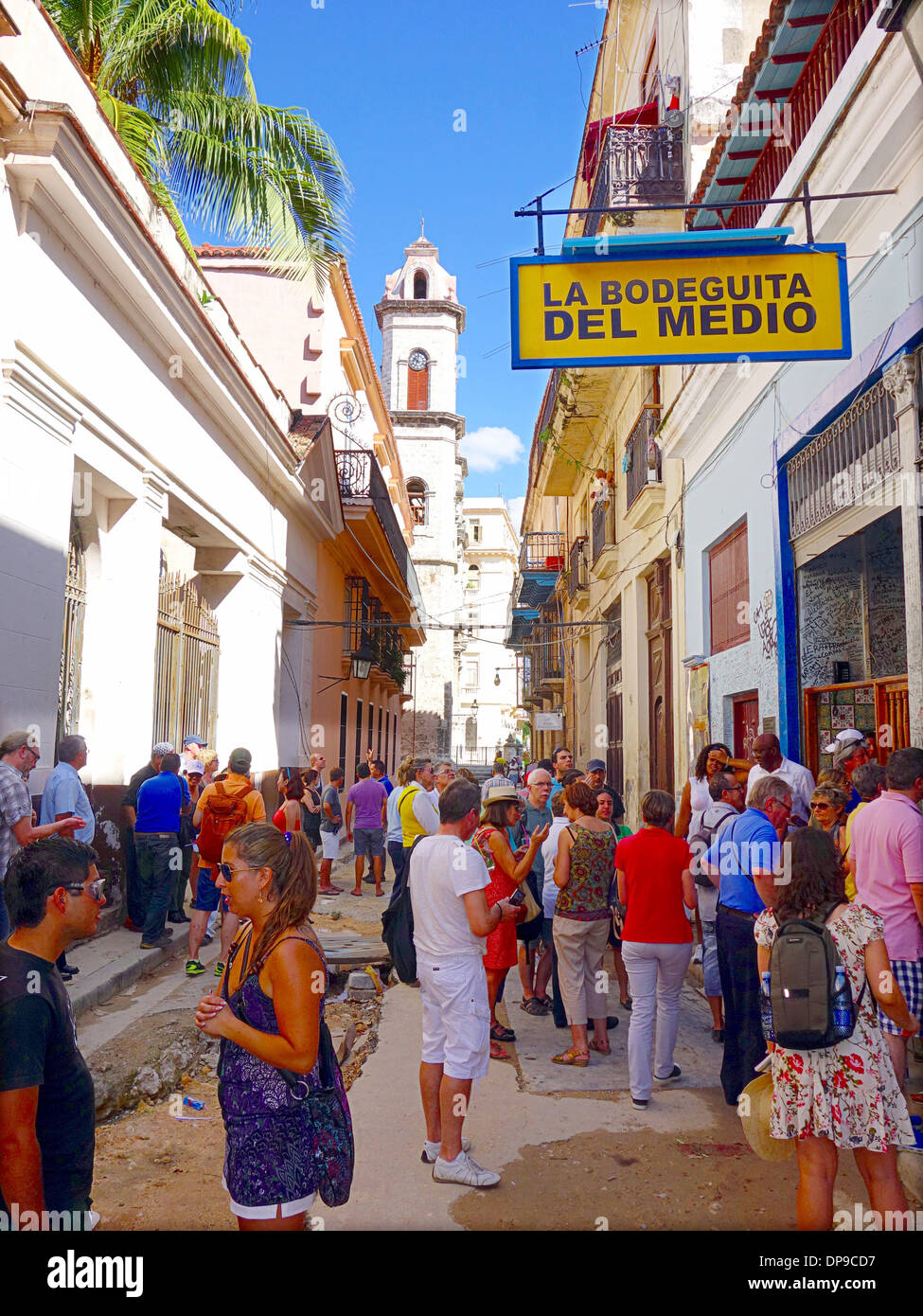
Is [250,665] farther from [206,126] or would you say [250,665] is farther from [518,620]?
[518,620]

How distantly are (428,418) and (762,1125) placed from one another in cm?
4048

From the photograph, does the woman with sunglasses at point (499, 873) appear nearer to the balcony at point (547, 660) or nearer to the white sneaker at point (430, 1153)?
the white sneaker at point (430, 1153)

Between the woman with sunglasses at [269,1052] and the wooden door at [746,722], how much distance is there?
6519 millimetres

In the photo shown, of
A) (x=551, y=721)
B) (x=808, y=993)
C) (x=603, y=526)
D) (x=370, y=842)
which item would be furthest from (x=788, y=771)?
(x=551, y=721)

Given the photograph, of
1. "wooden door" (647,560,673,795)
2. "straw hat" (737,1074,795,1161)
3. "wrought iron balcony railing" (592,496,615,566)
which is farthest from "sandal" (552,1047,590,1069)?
"wrought iron balcony railing" (592,496,615,566)

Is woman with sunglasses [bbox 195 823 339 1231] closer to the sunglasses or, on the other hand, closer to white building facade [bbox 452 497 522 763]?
the sunglasses

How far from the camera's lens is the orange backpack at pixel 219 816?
6953 millimetres

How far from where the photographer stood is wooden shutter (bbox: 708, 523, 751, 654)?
8.81 m

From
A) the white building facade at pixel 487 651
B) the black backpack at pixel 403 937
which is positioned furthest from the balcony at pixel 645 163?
the white building facade at pixel 487 651

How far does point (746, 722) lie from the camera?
889 cm

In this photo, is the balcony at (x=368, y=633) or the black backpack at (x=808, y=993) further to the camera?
the balcony at (x=368, y=633)

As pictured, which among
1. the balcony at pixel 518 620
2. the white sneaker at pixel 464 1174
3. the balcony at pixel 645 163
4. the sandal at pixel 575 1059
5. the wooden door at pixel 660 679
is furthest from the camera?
the balcony at pixel 518 620

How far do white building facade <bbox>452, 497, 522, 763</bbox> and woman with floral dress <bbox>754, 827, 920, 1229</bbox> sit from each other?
184ft
